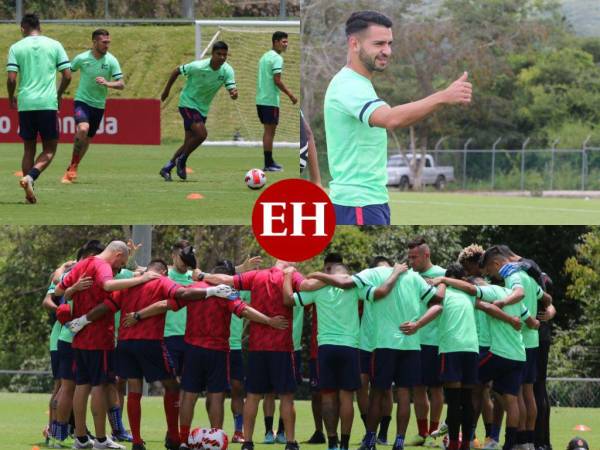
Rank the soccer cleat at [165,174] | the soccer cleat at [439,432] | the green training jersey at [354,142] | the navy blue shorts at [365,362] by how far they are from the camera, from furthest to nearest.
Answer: the soccer cleat at [165,174], the soccer cleat at [439,432], the navy blue shorts at [365,362], the green training jersey at [354,142]

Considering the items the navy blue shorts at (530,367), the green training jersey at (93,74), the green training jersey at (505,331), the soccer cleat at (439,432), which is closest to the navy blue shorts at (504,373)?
the green training jersey at (505,331)

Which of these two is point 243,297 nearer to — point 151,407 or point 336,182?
point 336,182

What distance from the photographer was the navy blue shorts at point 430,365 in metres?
12.1

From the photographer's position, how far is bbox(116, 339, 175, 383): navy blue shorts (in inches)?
435

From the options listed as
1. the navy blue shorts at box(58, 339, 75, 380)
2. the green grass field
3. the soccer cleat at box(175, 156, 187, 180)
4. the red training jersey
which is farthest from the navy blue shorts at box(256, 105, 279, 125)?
the red training jersey

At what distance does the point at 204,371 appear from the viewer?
11.0m

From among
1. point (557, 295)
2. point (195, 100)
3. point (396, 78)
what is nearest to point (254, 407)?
point (195, 100)

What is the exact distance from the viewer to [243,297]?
492 inches

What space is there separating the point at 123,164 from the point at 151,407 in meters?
5.48

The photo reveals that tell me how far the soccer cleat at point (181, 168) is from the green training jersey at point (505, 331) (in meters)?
8.20

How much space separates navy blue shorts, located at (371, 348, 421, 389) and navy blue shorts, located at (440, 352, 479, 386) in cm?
21

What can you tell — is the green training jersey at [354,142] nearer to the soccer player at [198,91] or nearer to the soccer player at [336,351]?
the soccer player at [336,351]

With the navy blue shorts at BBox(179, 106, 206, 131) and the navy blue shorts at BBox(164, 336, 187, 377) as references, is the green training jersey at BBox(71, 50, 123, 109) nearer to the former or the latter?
the navy blue shorts at BBox(179, 106, 206, 131)

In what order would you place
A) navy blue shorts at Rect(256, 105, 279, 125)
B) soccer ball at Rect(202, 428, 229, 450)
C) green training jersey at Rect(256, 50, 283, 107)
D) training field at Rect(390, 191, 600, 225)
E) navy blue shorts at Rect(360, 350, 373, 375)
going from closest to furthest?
soccer ball at Rect(202, 428, 229, 450), navy blue shorts at Rect(360, 350, 373, 375), navy blue shorts at Rect(256, 105, 279, 125), green training jersey at Rect(256, 50, 283, 107), training field at Rect(390, 191, 600, 225)
